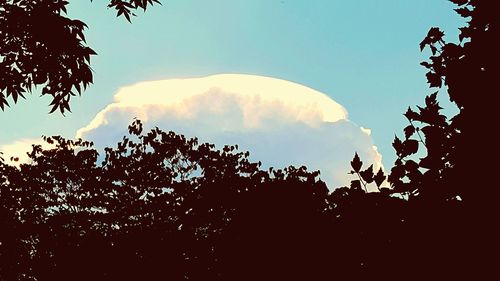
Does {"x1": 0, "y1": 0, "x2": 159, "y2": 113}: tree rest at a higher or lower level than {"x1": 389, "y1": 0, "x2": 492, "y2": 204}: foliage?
higher

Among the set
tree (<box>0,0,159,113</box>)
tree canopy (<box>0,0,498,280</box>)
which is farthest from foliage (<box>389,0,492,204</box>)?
tree (<box>0,0,159,113</box>)

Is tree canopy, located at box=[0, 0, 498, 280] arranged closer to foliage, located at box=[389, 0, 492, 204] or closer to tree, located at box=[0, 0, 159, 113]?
foliage, located at box=[389, 0, 492, 204]

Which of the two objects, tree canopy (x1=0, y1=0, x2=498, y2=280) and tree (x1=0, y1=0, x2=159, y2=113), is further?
tree (x1=0, y1=0, x2=159, y2=113)

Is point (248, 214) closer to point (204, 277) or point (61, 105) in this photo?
point (204, 277)

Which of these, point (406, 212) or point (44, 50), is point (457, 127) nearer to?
point (406, 212)

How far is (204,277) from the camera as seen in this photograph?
4.69 m

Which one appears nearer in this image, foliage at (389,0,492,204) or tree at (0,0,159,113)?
foliage at (389,0,492,204)

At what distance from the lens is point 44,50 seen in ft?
21.1

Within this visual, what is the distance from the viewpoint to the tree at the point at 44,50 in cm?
622

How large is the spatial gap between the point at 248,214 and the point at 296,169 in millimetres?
25047

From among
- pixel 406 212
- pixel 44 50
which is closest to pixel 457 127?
pixel 406 212

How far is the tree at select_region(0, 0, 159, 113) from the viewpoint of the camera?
20.4ft

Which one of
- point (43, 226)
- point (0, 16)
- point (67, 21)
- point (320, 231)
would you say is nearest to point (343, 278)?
point (320, 231)

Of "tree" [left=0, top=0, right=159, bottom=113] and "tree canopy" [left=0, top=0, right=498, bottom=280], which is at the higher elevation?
"tree" [left=0, top=0, right=159, bottom=113]
